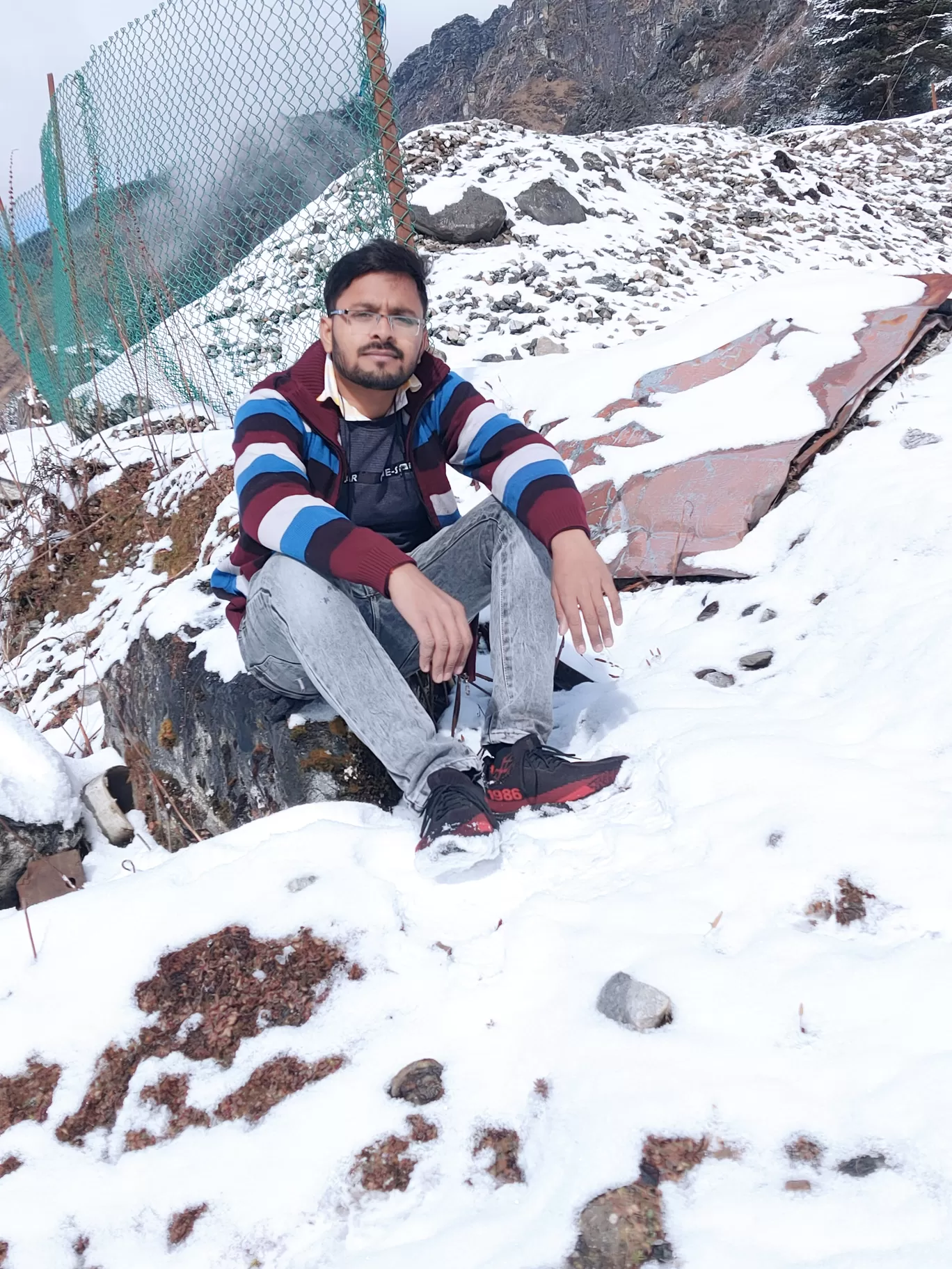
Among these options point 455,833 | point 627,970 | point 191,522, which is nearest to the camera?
point 627,970

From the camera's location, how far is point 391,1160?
3.75 feet

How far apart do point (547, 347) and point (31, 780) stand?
427 cm

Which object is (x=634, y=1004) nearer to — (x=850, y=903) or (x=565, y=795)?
(x=850, y=903)

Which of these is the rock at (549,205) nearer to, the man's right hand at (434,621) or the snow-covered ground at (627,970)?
the snow-covered ground at (627,970)

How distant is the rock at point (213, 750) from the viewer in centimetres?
228

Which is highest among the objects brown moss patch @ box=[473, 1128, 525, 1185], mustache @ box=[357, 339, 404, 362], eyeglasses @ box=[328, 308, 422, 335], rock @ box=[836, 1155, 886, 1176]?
eyeglasses @ box=[328, 308, 422, 335]

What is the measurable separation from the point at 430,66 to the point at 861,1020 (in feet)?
237

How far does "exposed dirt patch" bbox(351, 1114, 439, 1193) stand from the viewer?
3.66ft

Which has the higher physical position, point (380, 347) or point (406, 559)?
point (380, 347)

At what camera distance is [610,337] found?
586 centimetres

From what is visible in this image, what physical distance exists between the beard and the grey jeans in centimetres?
43

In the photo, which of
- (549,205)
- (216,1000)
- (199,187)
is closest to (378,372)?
(216,1000)

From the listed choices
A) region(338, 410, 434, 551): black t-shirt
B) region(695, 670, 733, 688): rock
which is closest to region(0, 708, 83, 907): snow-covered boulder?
region(338, 410, 434, 551): black t-shirt

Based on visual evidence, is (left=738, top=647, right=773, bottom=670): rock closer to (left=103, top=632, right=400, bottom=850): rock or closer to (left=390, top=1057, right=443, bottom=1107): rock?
(left=103, top=632, right=400, bottom=850): rock
